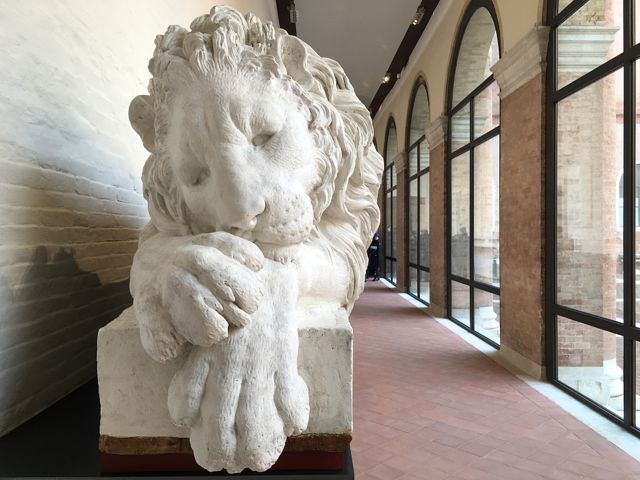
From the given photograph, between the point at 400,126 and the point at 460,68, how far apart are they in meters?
3.72

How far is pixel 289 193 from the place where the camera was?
1095 millimetres

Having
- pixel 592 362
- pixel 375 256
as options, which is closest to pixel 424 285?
pixel 375 256

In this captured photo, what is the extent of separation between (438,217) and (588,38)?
3953mm

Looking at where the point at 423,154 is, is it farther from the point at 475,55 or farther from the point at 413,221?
the point at 475,55

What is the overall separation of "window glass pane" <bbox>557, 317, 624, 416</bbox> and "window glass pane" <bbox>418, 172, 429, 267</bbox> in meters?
4.98

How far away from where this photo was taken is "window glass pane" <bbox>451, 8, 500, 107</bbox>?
249 inches

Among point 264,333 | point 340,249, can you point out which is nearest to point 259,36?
point 340,249

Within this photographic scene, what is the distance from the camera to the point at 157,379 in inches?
41.6

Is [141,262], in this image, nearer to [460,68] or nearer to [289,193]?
[289,193]

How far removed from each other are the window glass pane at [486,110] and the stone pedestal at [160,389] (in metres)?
→ 5.30

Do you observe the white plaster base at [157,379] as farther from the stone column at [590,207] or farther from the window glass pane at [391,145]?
the window glass pane at [391,145]

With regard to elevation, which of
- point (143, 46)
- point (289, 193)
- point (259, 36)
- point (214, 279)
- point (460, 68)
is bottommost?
point (214, 279)

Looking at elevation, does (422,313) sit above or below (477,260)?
below

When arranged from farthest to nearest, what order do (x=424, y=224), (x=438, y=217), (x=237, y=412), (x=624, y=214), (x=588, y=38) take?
(x=424, y=224)
(x=438, y=217)
(x=588, y=38)
(x=624, y=214)
(x=237, y=412)
